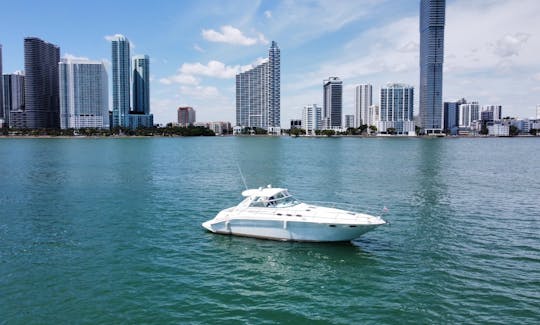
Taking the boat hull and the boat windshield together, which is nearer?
the boat hull

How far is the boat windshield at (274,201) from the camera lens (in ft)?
98.3

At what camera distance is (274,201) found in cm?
3012

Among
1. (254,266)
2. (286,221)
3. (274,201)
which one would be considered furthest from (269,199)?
(254,266)

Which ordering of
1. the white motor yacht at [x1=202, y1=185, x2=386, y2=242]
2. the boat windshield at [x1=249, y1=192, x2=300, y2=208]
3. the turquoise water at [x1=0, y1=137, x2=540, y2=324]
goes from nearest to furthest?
the turquoise water at [x1=0, y1=137, x2=540, y2=324] < the white motor yacht at [x1=202, y1=185, x2=386, y2=242] < the boat windshield at [x1=249, y1=192, x2=300, y2=208]

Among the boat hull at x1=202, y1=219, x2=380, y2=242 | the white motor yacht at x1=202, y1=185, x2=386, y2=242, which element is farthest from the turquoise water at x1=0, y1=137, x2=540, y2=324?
the white motor yacht at x1=202, y1=185, x2=386, y2=242

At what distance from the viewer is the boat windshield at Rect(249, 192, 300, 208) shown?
1179 inches

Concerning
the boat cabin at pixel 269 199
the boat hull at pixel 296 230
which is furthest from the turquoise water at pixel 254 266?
the boat cabin at pixel 269 199

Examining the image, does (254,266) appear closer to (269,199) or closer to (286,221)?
(286,221)

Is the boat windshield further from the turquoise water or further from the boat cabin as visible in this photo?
the turquoise water

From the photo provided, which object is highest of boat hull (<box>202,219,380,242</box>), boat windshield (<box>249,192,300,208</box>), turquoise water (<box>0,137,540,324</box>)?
boat windshield (<box>249,192,300,208</box>)

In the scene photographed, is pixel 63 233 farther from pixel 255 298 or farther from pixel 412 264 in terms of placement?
pixel 412 264

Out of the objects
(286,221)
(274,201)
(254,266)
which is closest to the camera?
(254,266)

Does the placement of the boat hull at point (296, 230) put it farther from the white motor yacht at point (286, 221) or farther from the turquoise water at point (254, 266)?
the turquoise water at point (254, 266)

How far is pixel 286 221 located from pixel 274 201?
95.4 inches
